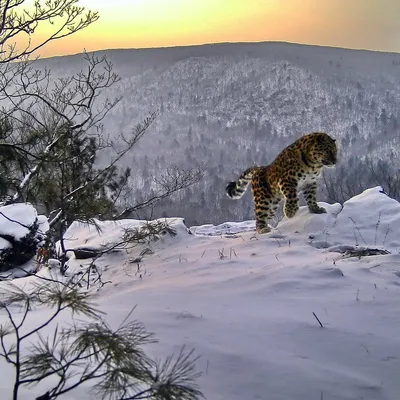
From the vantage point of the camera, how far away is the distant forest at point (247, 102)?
117688 millimetres

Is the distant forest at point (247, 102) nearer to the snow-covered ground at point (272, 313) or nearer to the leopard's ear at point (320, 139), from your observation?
the leopard's ear at point (320, 139)

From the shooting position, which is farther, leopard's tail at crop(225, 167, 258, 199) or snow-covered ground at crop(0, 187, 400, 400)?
leopard's tail at crop(225, 167, 258, 199)

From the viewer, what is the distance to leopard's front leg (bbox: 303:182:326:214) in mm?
9055

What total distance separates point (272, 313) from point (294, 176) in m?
5.45

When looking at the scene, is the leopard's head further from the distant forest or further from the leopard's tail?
the distant forest

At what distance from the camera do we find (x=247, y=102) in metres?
153

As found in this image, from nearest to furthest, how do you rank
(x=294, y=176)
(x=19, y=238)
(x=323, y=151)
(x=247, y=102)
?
(x=323, y=151), (x=294, y=176), (x=19, y=238), (x=247, y=102)

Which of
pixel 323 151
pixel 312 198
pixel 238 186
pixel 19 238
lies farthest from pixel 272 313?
pixel 19 238

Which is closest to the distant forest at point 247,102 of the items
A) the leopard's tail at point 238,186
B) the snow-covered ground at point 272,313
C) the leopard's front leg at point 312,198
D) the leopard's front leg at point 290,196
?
the leopard's tail at point 238,186

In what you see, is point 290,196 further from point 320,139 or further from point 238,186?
point 238,186

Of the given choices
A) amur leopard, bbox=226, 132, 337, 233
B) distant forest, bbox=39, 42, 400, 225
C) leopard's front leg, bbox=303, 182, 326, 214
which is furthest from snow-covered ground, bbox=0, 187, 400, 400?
distant forest, bbox=39, 42, 400, 225

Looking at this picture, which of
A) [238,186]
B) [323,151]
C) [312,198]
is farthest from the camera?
[238,186]

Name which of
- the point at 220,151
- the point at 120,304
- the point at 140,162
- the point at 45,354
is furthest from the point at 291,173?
the point at 220,151

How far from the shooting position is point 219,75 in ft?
532
